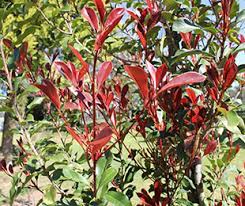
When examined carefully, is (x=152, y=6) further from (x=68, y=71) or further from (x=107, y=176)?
(x=107, y=176)

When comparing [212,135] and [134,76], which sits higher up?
[134,76]

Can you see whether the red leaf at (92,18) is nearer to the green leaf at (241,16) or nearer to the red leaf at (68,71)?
the red leaf at (68,71)

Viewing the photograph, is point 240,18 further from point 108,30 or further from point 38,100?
point 38,100

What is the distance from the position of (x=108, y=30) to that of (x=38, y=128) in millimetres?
780

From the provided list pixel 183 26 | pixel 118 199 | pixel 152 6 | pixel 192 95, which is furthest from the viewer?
pixel 152 6

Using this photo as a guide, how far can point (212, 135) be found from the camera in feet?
4.61

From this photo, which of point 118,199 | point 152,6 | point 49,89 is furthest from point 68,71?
point 152,6

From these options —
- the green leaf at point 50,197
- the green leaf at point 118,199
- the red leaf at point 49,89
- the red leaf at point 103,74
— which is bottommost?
the green leaf at point 50,197

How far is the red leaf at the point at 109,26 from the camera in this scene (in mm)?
729

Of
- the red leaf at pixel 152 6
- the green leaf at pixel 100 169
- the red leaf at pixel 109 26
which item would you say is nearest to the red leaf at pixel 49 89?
the red leaf at pixel 109 26

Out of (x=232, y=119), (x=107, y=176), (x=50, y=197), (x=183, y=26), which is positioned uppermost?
(x=183, y=26)

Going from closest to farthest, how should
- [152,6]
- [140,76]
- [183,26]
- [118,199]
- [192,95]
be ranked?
1. [140,76]
2. [118,199]
3. [183,26]
4. [192,95]
5. [152,6]

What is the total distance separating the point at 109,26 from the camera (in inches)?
28.7

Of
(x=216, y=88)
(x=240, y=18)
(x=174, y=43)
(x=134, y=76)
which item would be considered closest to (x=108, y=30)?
(x=134, y=76)
